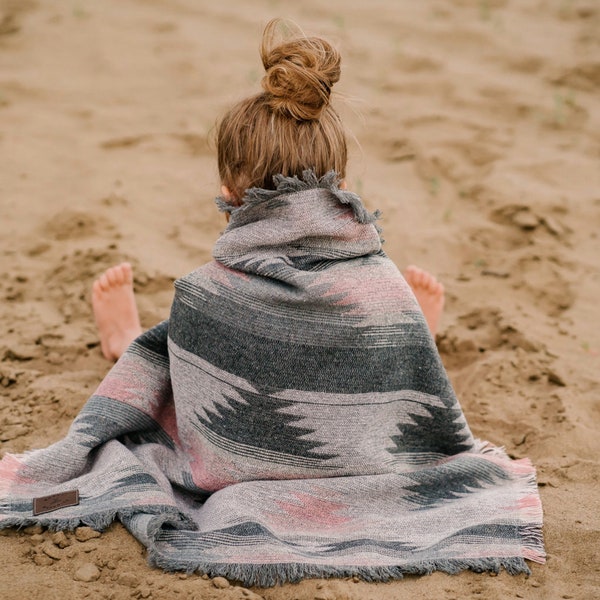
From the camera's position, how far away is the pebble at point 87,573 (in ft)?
6.34

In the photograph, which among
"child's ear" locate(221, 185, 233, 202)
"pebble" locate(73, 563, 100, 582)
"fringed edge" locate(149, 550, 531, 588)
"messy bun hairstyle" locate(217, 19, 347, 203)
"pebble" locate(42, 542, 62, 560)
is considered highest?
"messy bun hairstyle" locate(217, 19, 347, 203)

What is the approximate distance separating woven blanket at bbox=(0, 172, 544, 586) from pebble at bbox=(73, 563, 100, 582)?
135 millimetres

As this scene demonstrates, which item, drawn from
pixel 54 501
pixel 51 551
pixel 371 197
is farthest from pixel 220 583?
pixel 371 197

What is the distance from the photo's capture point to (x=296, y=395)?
7.30 feet

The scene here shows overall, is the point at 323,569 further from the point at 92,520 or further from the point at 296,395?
the point at 92,520

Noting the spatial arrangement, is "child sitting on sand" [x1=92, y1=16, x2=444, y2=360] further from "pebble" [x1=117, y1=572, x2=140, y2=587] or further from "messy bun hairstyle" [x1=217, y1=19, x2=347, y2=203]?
"pebble" [x1=117, y1=572, x2=140, y2=587]

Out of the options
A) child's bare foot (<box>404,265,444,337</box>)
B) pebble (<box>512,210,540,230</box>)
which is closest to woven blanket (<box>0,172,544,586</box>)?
child's bare foot (<box>404,265,444,337</box>)

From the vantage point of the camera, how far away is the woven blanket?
7.04 feet

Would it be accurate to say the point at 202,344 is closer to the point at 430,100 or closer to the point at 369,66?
the point at 430,100

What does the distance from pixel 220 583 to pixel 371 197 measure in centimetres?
242

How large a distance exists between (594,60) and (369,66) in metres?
1.42

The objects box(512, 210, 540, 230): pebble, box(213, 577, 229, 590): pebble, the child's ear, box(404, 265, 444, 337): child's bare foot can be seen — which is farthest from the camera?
box(512, 210, 540, 230): pebble

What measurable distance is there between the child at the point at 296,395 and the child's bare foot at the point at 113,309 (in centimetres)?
61

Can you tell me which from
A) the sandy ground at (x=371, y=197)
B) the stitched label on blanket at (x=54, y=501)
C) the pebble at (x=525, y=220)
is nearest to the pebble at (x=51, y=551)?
the sandy ground at (x=371, y=197)
